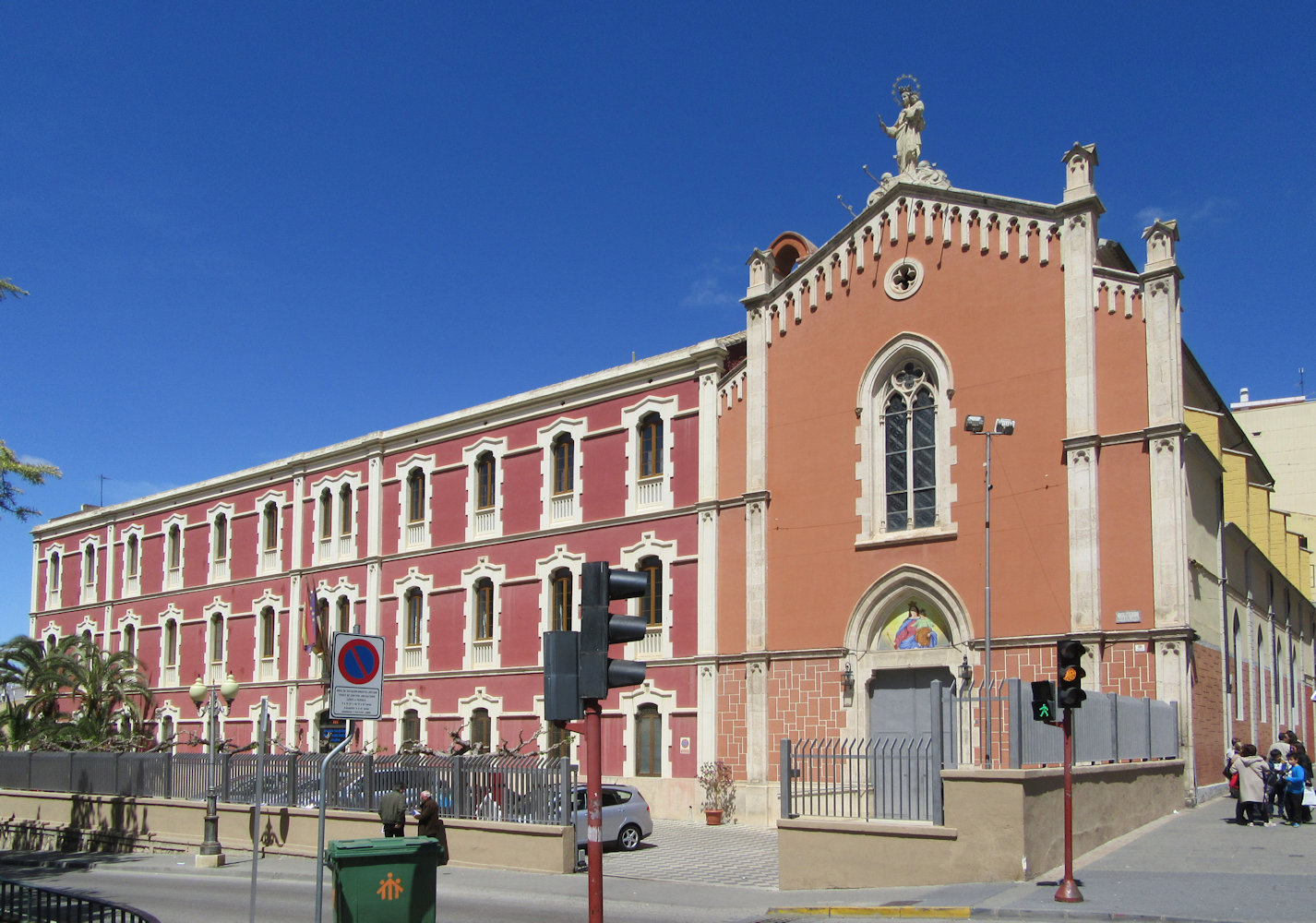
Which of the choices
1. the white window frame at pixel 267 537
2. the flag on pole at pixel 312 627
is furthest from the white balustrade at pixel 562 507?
the white window frame at pixel 267 537

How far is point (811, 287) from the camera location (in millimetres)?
28750

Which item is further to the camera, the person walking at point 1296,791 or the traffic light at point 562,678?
the person walking at point 1296,791

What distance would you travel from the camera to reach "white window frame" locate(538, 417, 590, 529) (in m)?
33.6

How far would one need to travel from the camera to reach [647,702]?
100 feet

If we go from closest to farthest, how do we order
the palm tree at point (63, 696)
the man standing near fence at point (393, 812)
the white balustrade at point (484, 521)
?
1. the man standing near fence at point (393, 812)
2. the white balustrade at point (484, 521)
3. the palm tree at point (63, 696)

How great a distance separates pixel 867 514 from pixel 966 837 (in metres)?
11.9

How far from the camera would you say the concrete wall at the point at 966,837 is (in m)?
15.3

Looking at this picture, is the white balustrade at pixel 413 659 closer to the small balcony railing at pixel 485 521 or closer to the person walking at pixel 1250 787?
the small balcony railing at pixel 485 521

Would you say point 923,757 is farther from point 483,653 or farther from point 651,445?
point 483,653

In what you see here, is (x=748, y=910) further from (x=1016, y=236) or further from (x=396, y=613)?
(x=396, y=613)

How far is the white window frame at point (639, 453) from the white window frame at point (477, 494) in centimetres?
502

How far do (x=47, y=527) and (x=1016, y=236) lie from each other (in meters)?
47.4

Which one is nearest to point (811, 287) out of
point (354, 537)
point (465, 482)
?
point (465, 482)

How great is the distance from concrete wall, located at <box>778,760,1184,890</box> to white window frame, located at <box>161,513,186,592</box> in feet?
122
